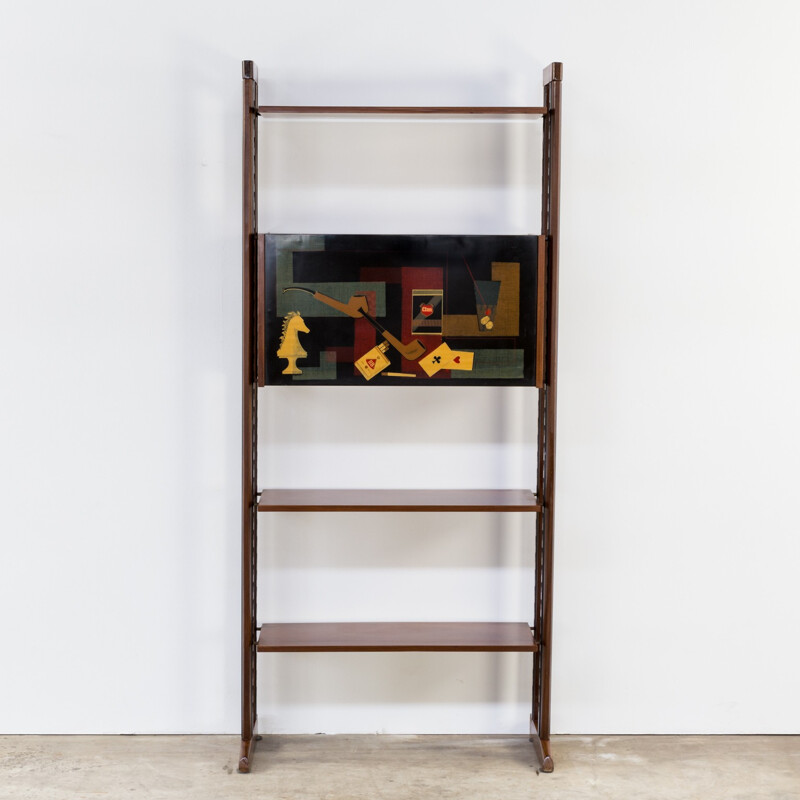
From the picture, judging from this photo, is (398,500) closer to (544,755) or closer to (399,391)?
(399,391)

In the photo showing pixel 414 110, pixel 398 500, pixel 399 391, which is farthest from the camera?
pixel 399 391

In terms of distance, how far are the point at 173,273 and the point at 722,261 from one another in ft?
5.23

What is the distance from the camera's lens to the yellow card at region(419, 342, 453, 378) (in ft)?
6.85

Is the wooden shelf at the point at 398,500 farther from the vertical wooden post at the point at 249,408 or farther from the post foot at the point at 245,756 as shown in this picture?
the post foot at the point at 245,756

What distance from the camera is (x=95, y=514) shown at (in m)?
2.30

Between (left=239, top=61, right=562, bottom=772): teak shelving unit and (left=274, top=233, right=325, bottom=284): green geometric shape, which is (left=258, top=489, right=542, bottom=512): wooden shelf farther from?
(left=274, top=233, right=325, bottom=284): green geometric shape

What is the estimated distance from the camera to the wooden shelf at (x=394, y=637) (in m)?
2.14

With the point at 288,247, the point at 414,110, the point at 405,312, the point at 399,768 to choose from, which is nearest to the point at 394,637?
the point at 399,768

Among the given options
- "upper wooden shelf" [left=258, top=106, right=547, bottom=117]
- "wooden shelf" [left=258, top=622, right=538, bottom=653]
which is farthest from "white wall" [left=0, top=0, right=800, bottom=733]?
"upper wooden shelf" [left=258, top=106, right=547, bottom=117]

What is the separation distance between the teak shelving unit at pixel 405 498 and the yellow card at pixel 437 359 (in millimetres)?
246

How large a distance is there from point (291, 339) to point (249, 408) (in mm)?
219

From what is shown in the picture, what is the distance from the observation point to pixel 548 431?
6.91ft

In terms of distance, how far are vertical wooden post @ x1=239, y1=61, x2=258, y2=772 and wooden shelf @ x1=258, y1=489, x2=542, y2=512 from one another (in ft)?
0.31

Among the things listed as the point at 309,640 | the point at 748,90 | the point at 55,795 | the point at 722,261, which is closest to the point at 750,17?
the point at 748,90
